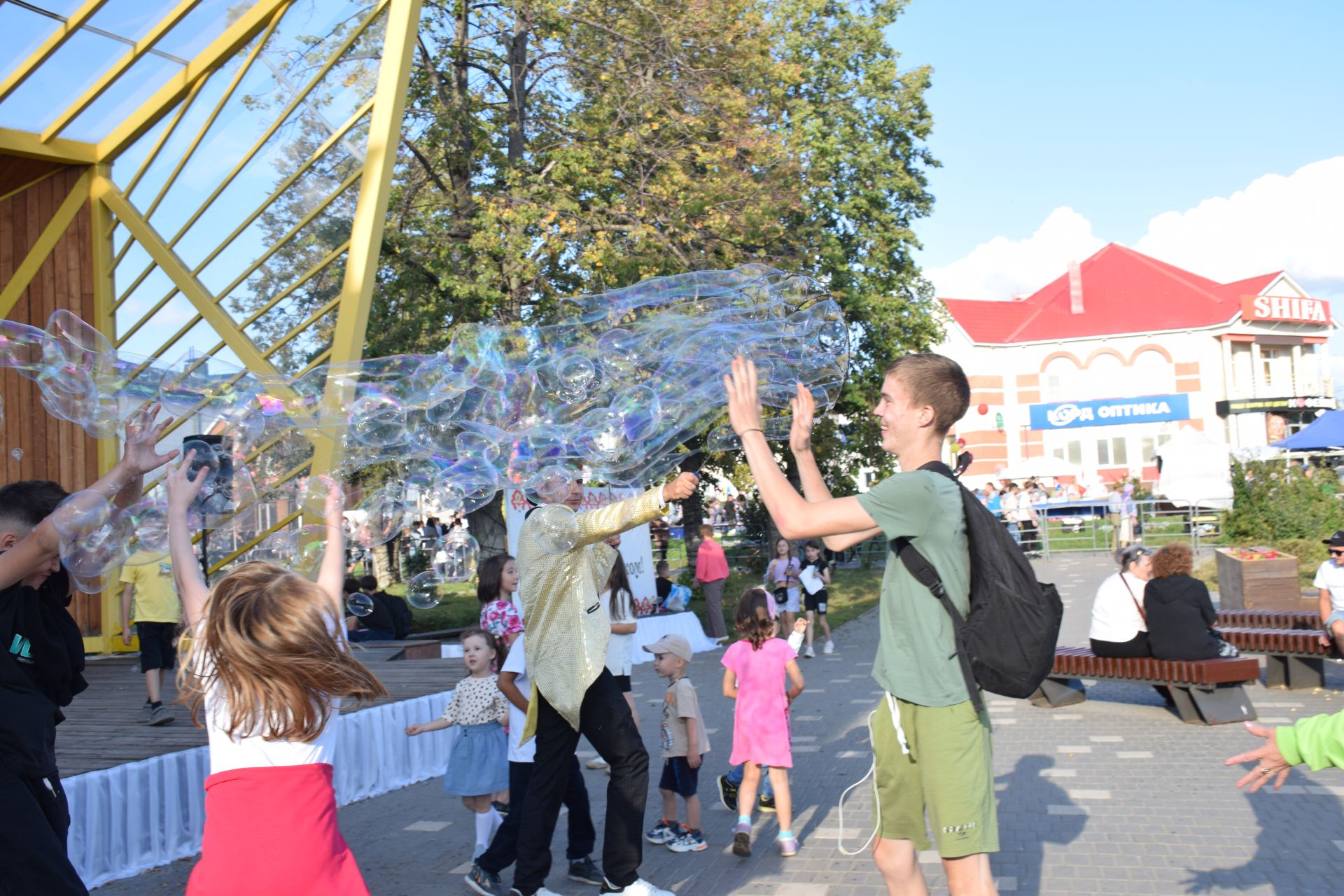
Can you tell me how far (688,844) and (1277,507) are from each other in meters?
21.3

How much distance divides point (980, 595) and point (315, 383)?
4036 millimetres

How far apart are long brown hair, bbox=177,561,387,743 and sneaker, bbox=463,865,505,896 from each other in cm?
325

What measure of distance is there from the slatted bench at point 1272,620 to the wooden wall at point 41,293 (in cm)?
1192

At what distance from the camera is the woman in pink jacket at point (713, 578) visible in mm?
16891

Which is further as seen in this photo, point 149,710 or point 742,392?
point 149,710

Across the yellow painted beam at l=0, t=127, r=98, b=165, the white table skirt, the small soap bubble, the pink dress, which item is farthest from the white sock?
the yellow painted beam at l=0, t=127, r=98, b=165

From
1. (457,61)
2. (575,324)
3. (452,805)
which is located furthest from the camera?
(457,61)

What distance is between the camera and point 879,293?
26.8m

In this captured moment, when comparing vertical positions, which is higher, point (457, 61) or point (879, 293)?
point (457, 61)

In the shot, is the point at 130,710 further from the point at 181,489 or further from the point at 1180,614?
the point at 1180,614

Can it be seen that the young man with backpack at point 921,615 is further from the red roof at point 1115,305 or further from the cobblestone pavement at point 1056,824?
Result: the red roof at point 1115,305

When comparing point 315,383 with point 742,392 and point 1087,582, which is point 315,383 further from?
point 1087,582

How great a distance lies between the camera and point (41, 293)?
36.7 ft

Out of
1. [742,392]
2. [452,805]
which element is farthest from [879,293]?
[742,392]
